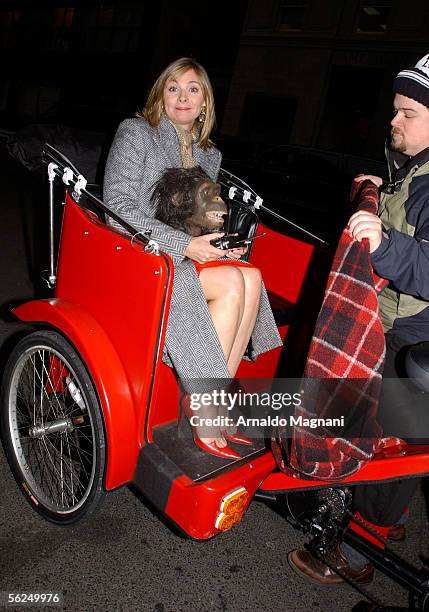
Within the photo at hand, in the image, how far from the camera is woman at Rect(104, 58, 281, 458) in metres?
2.03

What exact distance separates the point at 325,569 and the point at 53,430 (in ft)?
4.35

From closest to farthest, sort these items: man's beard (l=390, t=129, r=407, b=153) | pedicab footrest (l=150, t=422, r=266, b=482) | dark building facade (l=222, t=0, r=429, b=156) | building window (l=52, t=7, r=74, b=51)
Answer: man's beard (l=390, t=129, r=407, b=153) → pedicab footrest (l=150, t=422, r=266, b=482) → dark building facade (l=222, t=0, r=429, b=156) → building window (l=52, t=7, r=74, b=51)

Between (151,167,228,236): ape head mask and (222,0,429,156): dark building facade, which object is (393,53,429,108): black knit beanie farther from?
(222,0,429,156): dark building facade

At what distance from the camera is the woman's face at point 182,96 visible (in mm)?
2480

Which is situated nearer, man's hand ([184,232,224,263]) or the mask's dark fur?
man's hand ([184,232,224,263])

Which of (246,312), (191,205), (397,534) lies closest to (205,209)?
(191,205)

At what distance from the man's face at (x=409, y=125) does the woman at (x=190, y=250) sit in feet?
2.53

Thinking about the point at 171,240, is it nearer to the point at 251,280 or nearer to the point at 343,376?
the point at 251,280

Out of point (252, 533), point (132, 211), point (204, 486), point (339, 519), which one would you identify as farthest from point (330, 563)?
point (132, 211)

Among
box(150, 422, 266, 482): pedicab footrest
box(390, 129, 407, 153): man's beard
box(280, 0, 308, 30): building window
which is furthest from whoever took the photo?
box(280, 0, 308, 30): building window

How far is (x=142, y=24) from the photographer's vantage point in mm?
21734

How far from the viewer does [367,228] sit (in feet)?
4.82

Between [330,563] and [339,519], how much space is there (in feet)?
0.73

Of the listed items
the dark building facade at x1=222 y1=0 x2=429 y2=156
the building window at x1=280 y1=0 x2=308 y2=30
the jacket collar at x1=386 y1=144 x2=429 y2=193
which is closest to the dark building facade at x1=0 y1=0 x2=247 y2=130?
the dark building facade at x1=222 y1=0 x2=429 y2=156
